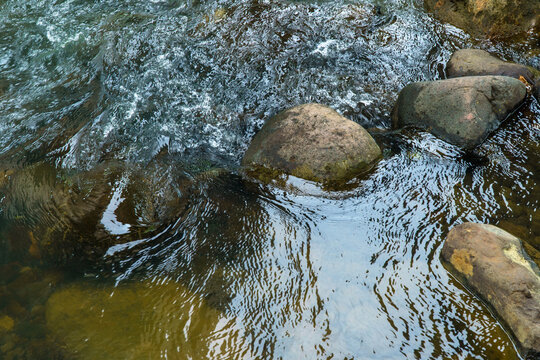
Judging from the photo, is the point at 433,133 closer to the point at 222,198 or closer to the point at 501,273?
the point at 501,273

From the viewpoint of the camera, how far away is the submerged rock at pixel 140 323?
2.62 m

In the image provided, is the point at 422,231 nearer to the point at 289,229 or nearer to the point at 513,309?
the point at 513,309

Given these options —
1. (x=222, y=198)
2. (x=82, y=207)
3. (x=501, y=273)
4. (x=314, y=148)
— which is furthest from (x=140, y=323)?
(x=501, y=273)

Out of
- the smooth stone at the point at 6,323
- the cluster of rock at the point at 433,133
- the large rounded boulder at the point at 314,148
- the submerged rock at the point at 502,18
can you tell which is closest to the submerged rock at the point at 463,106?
the cluster of rock at the point at 433,133

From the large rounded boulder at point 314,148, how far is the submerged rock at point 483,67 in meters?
1.87

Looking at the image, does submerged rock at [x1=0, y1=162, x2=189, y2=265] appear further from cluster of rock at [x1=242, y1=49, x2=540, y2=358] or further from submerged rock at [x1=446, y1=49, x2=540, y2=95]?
submerged rock at [x1=446, y1=49, x2=540, y2=95]

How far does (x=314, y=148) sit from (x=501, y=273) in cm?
180

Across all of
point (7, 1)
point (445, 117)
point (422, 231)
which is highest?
point (7, 1)

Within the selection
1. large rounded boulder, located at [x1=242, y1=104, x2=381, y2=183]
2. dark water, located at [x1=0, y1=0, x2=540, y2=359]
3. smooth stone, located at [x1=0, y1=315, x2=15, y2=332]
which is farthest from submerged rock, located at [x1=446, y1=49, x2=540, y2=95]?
smooth stone, located at [x1=0, y1=315, x2=15, y2=332]

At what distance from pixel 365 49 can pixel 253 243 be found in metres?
3.35

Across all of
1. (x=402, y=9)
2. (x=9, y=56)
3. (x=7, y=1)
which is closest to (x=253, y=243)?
(x=9, y=56)

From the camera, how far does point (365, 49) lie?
17.6 ft

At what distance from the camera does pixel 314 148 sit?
3.79m

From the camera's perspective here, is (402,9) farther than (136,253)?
Yes
